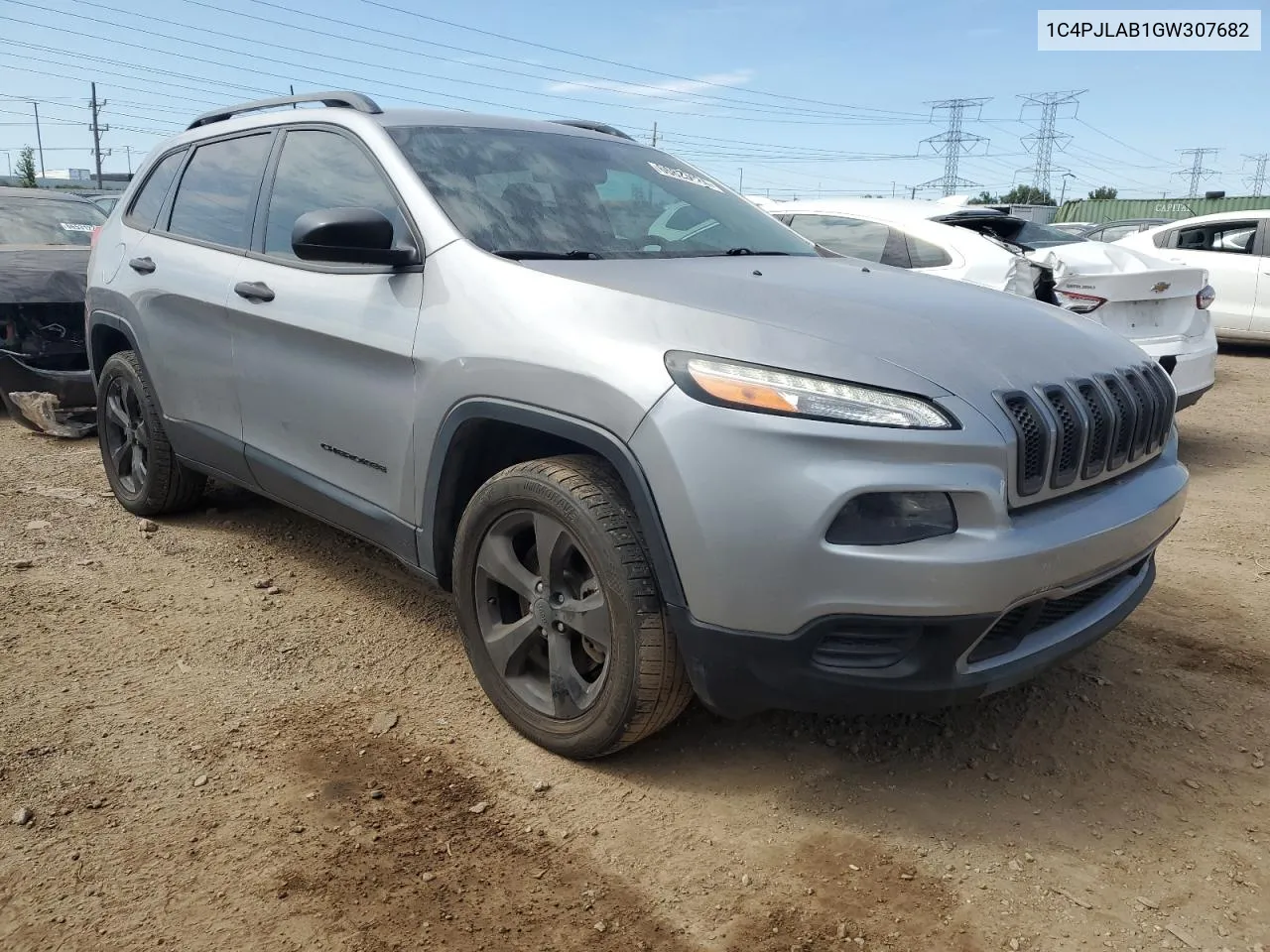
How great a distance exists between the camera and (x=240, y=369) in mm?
3756

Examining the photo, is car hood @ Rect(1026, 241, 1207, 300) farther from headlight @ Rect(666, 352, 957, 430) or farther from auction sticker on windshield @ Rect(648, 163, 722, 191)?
headlight @ Rect(666, 352, 957, 430)

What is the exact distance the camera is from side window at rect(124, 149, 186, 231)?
4.54 meters

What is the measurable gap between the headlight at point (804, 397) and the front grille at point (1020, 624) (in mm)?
498

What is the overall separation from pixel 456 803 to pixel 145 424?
2734 millimetres

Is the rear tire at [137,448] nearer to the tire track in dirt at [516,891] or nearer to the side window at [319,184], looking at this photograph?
the side window at [319,184]

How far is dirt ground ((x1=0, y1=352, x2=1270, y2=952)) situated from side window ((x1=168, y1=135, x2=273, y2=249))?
145 cm

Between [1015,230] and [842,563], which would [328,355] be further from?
[1015,230]

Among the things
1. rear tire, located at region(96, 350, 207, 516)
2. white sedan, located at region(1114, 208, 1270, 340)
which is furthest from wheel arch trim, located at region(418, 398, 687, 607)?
white sedan, located at region(1114, 208, 1270, 340)

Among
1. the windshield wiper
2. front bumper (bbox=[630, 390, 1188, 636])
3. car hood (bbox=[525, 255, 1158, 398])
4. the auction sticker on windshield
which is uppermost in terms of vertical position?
the auction sticker on windshield

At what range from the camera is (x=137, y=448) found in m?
4.79

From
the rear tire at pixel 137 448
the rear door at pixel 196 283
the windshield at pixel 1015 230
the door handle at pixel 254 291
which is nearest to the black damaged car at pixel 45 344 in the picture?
the rear tire at pixel 137 448

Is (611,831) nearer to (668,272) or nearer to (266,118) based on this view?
(668,272)

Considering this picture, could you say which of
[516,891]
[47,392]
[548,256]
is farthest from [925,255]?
[47,392]

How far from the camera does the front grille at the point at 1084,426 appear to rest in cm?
234
